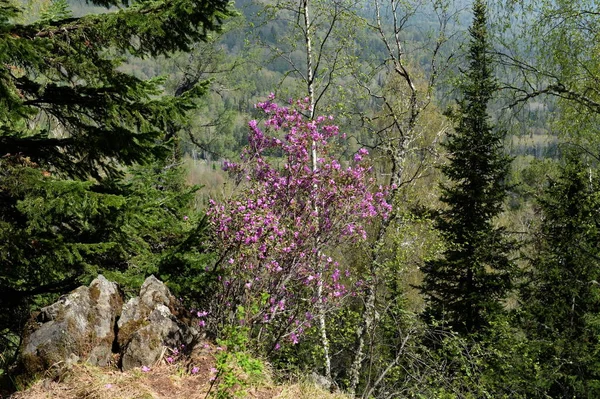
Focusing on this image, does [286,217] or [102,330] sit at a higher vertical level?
[286,217]

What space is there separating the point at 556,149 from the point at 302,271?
464 cm

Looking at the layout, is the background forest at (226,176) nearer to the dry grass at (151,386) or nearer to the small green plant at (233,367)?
the small green plant at (233,367)

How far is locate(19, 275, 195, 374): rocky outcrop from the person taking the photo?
4.31 m

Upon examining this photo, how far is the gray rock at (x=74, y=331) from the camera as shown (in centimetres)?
427

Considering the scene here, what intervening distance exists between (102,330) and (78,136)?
217 centimetres

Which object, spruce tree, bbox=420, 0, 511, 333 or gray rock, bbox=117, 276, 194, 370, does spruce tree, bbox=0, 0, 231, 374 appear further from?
spruce tree, bbox=420, 0, 511, 333

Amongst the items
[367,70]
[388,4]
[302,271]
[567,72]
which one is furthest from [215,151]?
[567,72]

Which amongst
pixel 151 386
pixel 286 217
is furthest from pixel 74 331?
pixel 286 217

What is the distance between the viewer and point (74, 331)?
4.46 m

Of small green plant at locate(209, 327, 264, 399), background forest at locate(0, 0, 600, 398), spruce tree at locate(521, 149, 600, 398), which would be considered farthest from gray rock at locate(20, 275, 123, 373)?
spruce tree at locate(521, 149, 600, 398)

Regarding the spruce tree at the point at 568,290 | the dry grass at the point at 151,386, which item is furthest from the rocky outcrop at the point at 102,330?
the spruce tree at the point at 568,290

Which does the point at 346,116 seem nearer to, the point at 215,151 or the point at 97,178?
the point at 97,178

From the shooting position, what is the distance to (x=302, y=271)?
273 inches

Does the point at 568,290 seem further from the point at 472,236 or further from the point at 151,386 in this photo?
the point at 151,386
